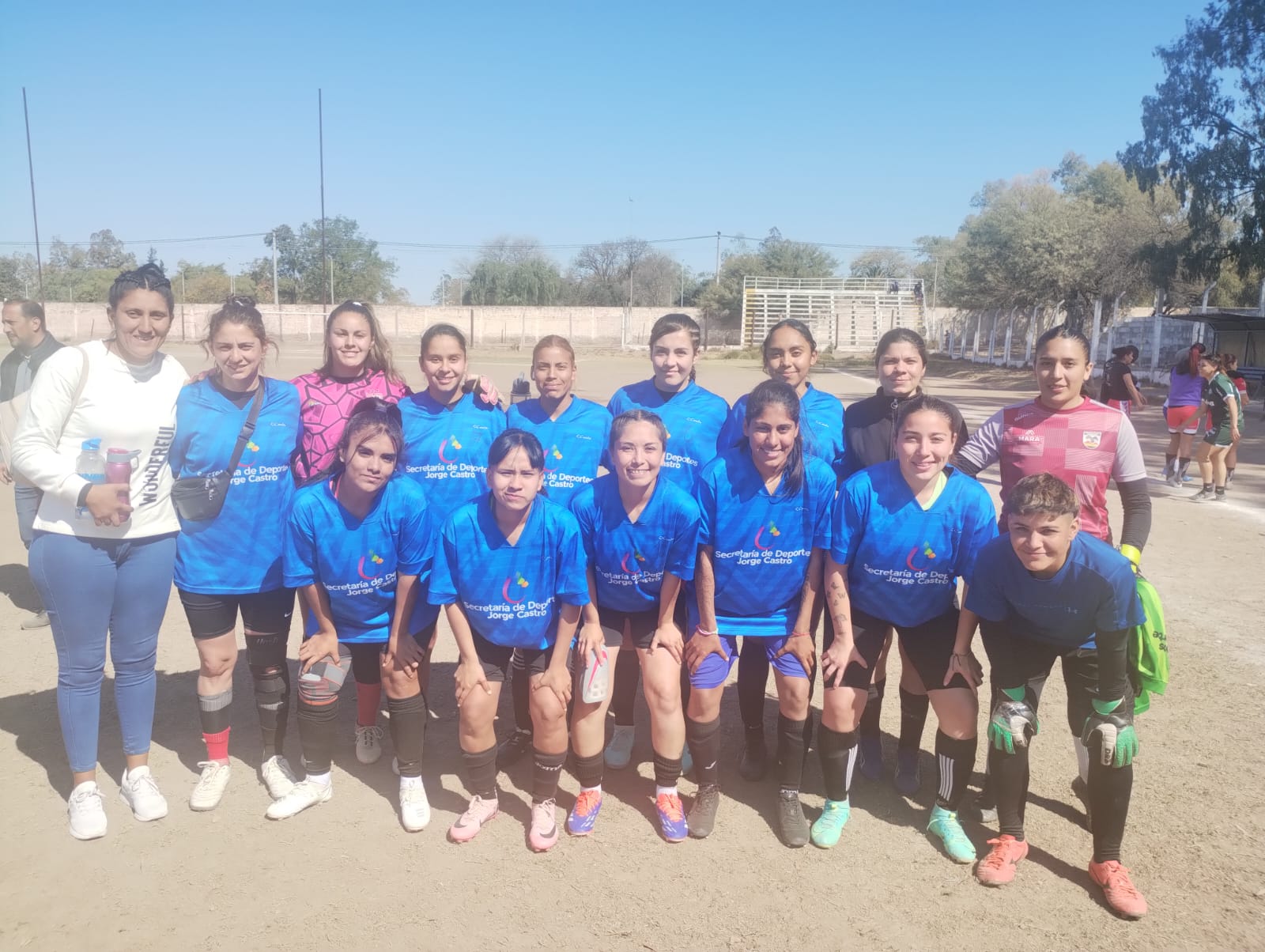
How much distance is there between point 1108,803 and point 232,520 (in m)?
3.68

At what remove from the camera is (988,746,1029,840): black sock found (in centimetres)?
338

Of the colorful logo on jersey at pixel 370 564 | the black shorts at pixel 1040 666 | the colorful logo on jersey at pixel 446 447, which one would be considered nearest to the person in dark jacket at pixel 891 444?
the black shorts at pixel 1040 666

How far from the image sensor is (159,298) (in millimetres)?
3641

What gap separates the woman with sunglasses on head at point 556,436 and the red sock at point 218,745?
124 cm

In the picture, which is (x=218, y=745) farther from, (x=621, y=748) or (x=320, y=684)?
(x=621, y=748)

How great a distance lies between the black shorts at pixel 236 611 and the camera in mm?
3785

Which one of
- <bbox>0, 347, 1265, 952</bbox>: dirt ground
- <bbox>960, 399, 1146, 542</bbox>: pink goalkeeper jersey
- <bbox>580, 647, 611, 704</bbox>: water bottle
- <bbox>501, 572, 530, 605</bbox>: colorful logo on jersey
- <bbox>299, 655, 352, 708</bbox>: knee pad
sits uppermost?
<bbox>960, 399, 1146, 542</bbox>: pink goalkeeper jersey

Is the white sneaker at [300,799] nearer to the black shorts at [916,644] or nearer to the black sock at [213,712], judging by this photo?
the black sock at [213,712]

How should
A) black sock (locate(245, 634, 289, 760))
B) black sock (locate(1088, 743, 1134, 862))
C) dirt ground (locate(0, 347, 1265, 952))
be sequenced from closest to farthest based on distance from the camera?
dirt ground (locate(0, 347, 1265, 952)) → black sock (locate(1088, 743, 1134, 862)) → black sock (locate(245, 634, 289, 760))

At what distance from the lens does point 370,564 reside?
3.69 meters

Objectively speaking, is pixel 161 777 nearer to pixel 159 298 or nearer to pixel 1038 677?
pixel 159 298

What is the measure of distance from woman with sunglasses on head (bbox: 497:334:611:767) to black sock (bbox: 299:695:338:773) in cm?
83

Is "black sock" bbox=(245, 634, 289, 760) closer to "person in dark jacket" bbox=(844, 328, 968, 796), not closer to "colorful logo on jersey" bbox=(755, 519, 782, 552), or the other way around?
"colorful logo on jersey" bbox=(755, 519, 782, 552)

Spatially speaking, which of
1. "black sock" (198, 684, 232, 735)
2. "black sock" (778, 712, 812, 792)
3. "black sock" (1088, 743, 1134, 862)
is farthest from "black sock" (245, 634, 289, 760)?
"black sock" (1088, 743, 1134, 862)
